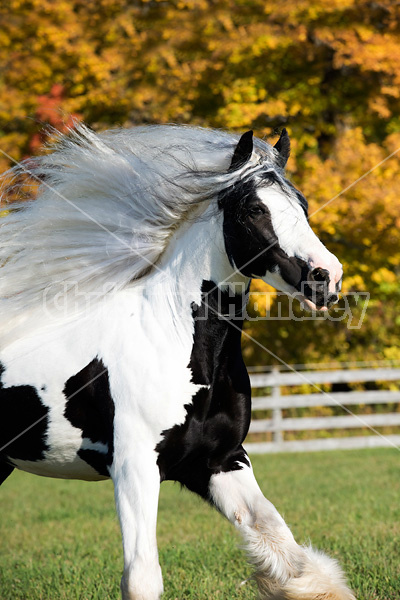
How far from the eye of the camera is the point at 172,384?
3.37m

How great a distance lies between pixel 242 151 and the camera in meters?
3.50

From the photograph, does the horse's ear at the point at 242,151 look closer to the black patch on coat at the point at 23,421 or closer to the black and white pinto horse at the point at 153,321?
the black and white pinto horse at the point at 153,321

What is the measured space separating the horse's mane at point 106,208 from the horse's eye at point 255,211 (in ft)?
0.62

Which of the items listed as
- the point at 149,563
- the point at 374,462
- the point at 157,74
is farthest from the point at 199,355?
the point at 157,74

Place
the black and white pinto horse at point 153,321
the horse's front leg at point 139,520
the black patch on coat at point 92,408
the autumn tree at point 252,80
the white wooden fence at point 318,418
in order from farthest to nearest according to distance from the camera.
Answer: the white wooden fence at point 318,418 → the autumn tree at point 252,80 → the black patch on coat at point 92,408 → the black and white pinto horse at point 153,321 → the horse's front leg at point 139,520

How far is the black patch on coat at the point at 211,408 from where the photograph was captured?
3396 mm

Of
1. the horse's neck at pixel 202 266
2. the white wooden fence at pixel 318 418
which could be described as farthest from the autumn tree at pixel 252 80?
the horse's neck at pixel 202 266

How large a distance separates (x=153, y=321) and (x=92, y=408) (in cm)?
50

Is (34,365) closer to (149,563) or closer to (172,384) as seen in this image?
(172,384)

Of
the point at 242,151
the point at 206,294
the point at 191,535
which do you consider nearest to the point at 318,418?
the point at 191,535

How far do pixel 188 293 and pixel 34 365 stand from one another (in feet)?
2.70

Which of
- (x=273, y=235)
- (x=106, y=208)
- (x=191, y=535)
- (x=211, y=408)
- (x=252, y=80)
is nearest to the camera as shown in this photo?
(x=273, y=235)

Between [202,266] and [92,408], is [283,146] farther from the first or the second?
[92,408]

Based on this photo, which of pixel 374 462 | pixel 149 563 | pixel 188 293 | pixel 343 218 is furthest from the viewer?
pixel 343 218
